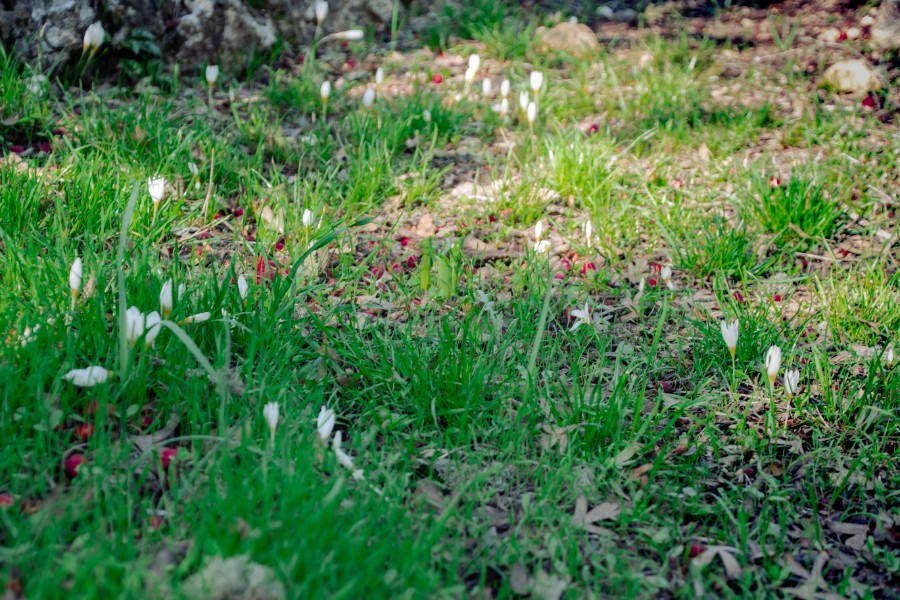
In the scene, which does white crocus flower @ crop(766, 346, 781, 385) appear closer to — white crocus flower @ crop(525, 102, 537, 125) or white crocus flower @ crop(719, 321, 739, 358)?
white crocus flower @ crop(719, 321, 739, 358)

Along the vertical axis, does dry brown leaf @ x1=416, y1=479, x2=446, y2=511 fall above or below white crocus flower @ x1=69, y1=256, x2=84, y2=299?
below

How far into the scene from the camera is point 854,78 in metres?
5.09

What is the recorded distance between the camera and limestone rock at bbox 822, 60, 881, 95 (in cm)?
509

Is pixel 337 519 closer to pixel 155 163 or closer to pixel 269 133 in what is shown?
pixel 155 163

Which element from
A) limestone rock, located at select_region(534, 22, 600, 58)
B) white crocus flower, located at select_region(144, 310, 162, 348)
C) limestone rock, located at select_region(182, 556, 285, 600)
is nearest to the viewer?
limestone rock, located at select_region(182, 556, 285, 600)

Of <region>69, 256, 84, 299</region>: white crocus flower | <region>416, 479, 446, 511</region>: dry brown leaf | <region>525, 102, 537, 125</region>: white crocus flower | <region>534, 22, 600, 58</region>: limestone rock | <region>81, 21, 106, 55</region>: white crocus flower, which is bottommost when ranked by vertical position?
<region>416, 479, 446, 511</region>: dry brown leaf

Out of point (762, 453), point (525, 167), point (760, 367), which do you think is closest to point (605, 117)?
point (525, 167)

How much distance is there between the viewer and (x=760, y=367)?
2861mm

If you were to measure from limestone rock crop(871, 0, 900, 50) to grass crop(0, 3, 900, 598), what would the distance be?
3.83ft

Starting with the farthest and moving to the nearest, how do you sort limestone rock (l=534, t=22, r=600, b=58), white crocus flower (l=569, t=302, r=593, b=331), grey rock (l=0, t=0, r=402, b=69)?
limestone rock (l=534, t=22, r=600, b=58) → grey rock (l=0, t=0, r=402, b=69) → white crocus flower (l=569, t=302, r=593, b=331)

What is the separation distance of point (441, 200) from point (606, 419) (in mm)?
1914

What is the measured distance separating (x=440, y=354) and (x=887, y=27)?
4744mm

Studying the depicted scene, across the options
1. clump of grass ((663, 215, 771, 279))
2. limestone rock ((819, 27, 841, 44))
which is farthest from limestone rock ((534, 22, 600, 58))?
clump of grass ((663, 215, 771, 279))

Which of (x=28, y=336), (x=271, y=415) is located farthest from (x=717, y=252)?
(x=28, y=336)
